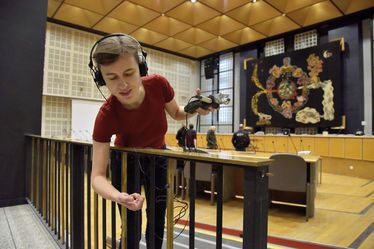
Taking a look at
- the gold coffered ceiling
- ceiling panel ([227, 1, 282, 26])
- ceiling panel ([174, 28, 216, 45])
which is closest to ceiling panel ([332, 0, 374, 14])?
the gold coffered ceiling

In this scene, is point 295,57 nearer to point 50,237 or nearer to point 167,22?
point 167,22

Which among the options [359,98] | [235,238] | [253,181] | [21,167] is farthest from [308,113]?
[253,181]

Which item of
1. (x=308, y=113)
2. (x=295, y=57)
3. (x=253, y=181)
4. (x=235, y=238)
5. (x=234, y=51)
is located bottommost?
(x=235, y=238)

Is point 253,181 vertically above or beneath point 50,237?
above

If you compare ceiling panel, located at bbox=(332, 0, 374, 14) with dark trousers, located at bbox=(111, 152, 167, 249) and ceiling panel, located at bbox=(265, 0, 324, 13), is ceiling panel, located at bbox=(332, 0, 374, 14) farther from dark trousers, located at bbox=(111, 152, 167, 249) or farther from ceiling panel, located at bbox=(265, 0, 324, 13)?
dark trousers, located at bbox=(111, 152, 167, 249)

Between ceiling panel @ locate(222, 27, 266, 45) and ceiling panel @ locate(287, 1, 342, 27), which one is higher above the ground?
ceiling panel @ locate(287, 1, 342, 27)

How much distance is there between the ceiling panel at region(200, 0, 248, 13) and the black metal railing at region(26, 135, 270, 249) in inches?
247

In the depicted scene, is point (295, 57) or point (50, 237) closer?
point (50, 237)

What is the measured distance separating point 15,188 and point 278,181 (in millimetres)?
3370

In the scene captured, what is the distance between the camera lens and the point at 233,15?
834 cm

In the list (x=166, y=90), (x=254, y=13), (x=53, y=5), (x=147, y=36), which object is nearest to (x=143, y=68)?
(x=166, y=90)

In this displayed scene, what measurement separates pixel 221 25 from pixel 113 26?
3.76 m

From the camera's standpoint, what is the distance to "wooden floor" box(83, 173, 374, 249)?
2.85m

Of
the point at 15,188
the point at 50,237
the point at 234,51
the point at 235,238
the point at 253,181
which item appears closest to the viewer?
the point at 253,181
